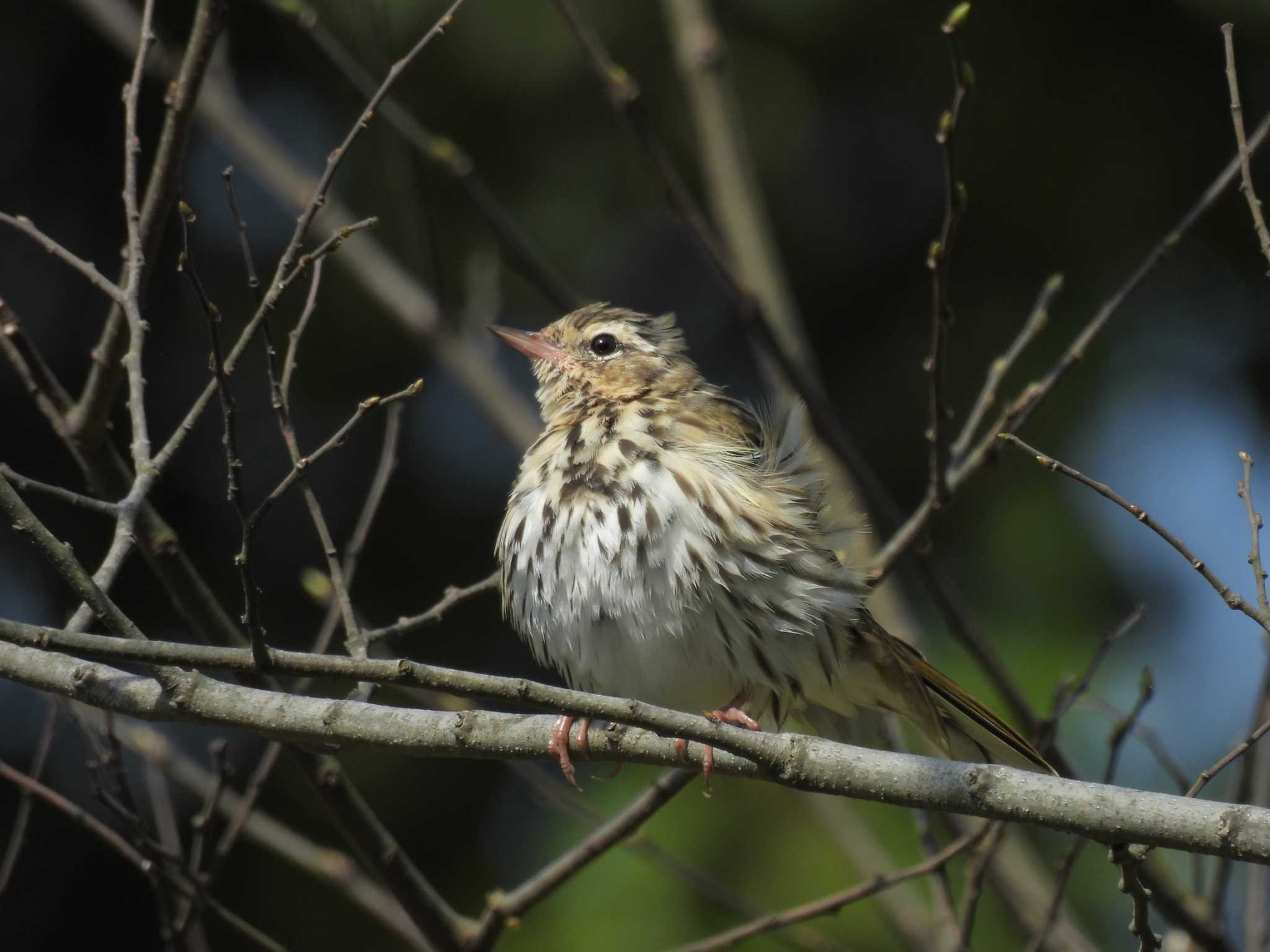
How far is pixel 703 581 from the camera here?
172 inches

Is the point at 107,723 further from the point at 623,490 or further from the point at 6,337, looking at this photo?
the point at 623,490

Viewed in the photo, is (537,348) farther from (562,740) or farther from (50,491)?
(50,491)

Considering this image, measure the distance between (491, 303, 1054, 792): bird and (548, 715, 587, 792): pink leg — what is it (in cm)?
61

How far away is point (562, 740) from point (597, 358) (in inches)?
86.0

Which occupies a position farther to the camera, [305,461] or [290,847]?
[290,847]

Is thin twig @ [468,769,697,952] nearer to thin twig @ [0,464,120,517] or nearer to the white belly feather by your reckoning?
the white belly feather

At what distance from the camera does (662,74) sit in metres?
7.58

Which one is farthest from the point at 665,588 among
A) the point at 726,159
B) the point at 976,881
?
the point at 726,159

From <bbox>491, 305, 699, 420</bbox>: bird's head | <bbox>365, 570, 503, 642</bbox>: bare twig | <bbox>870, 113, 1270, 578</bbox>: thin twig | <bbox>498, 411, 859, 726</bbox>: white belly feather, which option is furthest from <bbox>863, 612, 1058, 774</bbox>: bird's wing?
<bbox>365, 570, 503, 642</bbox>: bare twig

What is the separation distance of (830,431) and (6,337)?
8.08ft

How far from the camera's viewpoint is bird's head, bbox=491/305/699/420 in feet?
17.3

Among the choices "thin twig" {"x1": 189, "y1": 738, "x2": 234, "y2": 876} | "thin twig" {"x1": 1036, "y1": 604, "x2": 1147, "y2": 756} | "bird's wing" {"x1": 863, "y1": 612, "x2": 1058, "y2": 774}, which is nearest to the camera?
"thin twig" {"x1": 189, "y1": 738, "x2": 234, "y2": 876}

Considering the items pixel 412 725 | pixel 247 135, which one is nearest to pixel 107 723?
pixel 412 725

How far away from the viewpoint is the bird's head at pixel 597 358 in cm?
526
